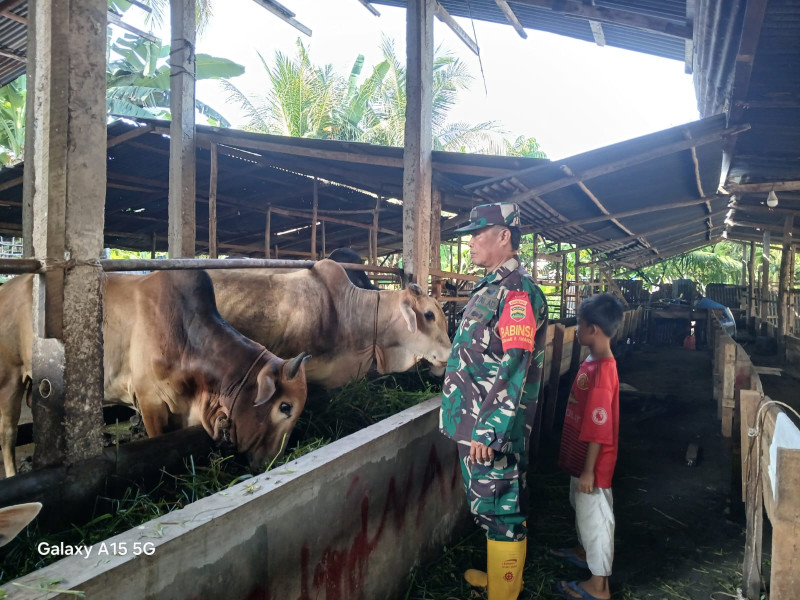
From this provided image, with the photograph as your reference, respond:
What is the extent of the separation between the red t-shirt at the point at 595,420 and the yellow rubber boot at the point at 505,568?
72 centimetres

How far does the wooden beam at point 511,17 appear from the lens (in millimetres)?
5461

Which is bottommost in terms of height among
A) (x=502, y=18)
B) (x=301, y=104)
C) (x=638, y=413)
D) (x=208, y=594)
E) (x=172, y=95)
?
(x=638, y=413)

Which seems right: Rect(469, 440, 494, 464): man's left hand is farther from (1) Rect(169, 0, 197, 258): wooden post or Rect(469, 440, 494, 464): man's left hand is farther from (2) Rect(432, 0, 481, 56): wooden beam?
(2) Rect(432, 0, 481, 56): wooden beam

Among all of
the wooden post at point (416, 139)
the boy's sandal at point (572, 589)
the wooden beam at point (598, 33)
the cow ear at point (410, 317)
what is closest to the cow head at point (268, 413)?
the cow ear at point (410, 317)

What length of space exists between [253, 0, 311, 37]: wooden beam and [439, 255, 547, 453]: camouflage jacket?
4.93 metres

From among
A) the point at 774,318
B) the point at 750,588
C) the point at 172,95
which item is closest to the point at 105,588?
the point at 750,588

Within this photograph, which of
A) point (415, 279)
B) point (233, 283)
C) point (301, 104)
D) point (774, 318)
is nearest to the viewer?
point (233, 283)

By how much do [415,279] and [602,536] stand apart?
9.79 feet

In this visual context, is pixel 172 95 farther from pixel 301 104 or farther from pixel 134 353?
pixel 301 104

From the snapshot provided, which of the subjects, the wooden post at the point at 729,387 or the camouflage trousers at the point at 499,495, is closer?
the camouflage trousers at the point at 499,495

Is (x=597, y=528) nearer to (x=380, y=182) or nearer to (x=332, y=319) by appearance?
(x=332, y=319)

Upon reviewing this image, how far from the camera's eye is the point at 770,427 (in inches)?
83.7

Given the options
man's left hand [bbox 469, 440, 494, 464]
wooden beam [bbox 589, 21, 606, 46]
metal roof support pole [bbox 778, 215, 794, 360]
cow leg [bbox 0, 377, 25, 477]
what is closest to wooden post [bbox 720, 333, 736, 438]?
man's left hand [bbox 469, 440, 494, 464]

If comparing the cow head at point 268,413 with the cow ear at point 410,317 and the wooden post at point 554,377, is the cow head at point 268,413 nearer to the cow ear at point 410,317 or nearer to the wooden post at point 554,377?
the cow ear at point 410,317
